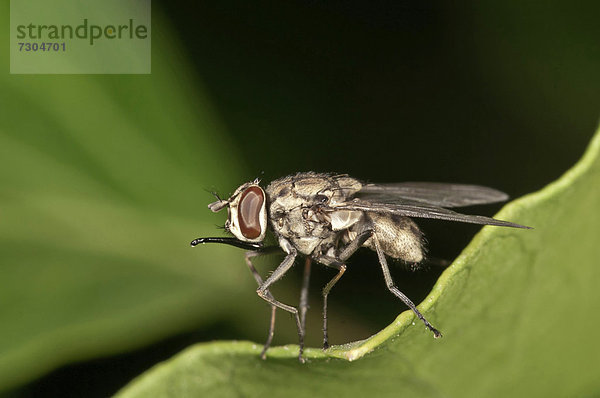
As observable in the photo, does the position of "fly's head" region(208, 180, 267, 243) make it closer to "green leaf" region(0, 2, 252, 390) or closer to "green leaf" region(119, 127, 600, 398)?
"green leaf" region(0, 2, 252, 390)

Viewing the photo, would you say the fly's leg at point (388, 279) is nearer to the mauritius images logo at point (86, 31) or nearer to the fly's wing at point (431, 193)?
the fly's wing at point (431, 193)

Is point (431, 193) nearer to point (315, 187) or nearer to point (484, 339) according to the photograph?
point (315, 187)

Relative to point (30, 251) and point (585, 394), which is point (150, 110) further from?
point (585, 394)

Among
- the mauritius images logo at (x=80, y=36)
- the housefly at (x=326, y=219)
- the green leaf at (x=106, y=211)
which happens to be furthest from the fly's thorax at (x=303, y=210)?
the mauritius images logo at (x=80, y=36)

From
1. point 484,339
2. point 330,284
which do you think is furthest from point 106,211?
point 484,339

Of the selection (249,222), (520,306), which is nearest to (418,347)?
(520,306)

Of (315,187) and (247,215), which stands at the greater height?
(315,187)
